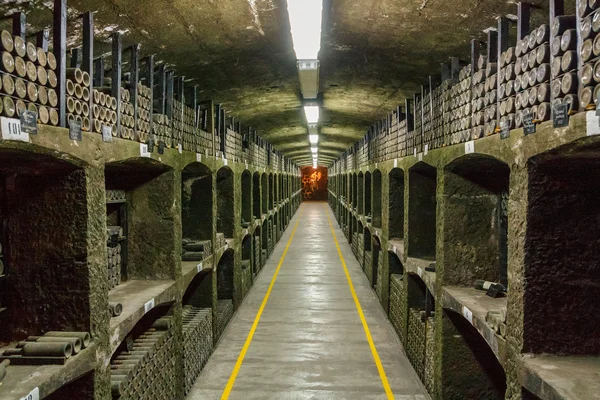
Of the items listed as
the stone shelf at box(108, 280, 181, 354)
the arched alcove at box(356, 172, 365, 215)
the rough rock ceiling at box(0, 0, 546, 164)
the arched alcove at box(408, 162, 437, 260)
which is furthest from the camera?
the arched alcove at box(356, 172, 365, 215)

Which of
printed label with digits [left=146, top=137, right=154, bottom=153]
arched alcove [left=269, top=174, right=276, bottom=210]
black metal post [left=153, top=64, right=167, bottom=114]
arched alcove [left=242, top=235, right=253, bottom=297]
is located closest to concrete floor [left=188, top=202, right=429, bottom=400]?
arched alcove [left=242, top=235, right=253, bottom=297]

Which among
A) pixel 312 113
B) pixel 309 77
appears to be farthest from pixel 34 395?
pixel 312 113

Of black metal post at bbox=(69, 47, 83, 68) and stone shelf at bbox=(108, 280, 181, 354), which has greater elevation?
black metal post at bbox=(69, 47, 83, 68)

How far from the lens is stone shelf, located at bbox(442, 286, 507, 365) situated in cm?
385

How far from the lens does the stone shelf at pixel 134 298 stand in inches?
162

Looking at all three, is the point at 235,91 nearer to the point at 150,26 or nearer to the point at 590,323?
the point at 150,26

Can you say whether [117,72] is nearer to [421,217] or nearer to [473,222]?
[473,222]

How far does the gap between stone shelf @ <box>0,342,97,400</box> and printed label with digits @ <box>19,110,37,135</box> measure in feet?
5.03

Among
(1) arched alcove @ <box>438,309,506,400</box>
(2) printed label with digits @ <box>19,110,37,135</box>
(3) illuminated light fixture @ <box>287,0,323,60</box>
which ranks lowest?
(1) arched alcove @ <box>438,309,506,400</box>

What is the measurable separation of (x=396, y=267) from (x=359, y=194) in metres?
5.60

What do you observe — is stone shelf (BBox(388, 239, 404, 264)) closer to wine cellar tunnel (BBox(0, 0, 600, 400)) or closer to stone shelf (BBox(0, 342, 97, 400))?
wine cellar tunnel (BBox(0, 0, 600, 400))

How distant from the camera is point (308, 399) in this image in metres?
6.07

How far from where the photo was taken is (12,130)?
8.57 feet

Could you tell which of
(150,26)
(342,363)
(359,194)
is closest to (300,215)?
(359,194)
